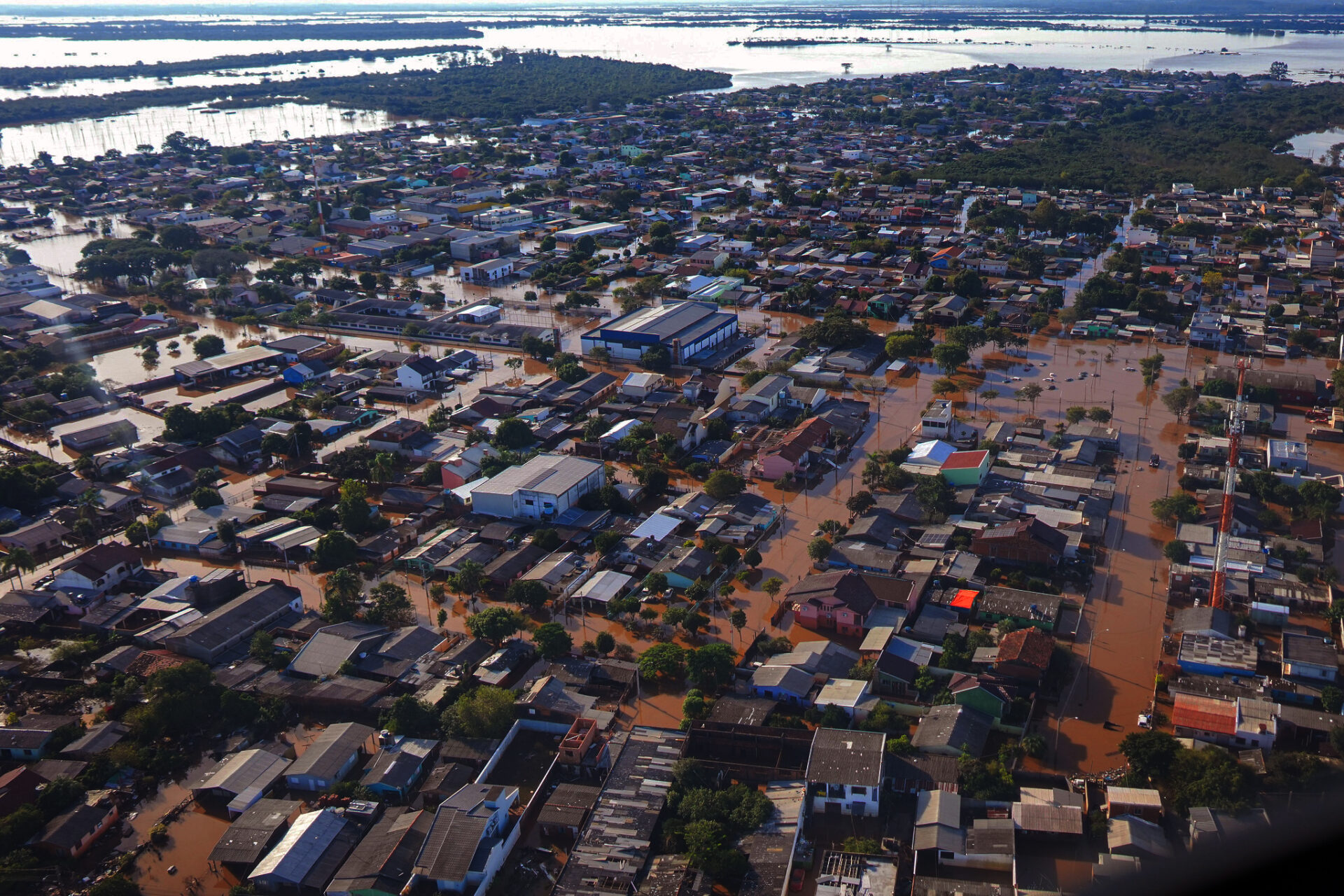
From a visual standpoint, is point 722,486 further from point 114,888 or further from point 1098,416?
point 114,888

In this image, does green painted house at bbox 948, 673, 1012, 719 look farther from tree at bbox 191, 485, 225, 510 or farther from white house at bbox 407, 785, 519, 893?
tree at bbox 191, 485, 225, 510

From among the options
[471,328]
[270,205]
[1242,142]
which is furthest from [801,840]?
[1242,142]

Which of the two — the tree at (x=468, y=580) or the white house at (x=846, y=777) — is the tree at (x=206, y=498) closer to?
the tree at (x=468, y=580)

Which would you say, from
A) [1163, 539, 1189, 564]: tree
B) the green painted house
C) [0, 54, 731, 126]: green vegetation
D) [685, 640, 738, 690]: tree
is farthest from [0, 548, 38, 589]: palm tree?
[0, 54, 731, 126]: green vegetation

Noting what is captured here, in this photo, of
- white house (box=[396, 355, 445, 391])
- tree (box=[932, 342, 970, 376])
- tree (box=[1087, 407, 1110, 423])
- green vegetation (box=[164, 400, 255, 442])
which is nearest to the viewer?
tree (box=[1087, 407, 1110, 423])

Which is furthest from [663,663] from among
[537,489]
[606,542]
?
[537,489]

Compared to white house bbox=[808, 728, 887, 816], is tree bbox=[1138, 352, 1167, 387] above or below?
above
